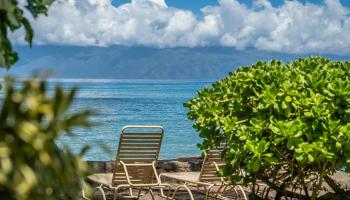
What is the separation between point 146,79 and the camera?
640 ft

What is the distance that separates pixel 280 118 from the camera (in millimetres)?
5133

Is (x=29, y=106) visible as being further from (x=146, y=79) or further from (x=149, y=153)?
(x=146, y=79)

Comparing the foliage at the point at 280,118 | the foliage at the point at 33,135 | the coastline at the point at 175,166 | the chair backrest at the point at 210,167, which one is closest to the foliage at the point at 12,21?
the foliage at the point at 33,135

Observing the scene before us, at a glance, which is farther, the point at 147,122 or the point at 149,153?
the point at 147,122

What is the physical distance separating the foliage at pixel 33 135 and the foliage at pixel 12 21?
515 mm

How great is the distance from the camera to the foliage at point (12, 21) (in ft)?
5.81

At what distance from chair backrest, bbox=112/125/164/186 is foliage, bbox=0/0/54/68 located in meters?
5.20

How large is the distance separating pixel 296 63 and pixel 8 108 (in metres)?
4.92

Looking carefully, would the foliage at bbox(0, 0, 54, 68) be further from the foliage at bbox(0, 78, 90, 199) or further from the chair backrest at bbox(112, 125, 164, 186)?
the chair backrest at bbox(112, 125, 164, 186)

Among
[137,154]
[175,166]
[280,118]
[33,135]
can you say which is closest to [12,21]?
[33,135]

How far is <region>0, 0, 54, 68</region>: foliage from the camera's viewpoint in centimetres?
177

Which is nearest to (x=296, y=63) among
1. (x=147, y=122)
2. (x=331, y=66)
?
(x=331, y=66)

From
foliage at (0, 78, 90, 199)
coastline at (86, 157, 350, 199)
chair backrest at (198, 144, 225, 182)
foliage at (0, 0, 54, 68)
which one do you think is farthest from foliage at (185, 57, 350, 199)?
coastline at (86, 157, 350, 199)

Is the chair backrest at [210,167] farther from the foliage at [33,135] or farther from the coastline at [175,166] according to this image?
the foliage at [33,135]
